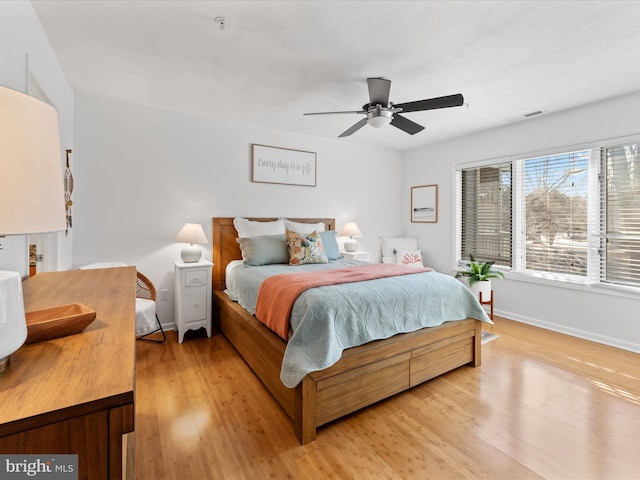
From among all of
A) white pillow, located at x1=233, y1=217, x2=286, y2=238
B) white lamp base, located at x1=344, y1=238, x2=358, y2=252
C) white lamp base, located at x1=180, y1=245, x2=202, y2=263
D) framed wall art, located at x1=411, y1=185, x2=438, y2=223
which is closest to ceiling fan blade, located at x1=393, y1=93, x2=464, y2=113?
white pillow, located at x1=233, y1=217, x2=286, y2=238

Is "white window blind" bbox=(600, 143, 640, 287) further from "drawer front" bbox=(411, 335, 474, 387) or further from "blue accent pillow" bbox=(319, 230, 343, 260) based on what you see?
"blue accent pillow" bbox=(319, 230, 343, 260)

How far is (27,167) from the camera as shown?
0.63 meters

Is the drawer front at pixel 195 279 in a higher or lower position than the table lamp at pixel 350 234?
lower

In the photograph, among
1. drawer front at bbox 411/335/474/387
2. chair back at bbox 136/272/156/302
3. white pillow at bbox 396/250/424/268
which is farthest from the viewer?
white pillow at bbox 396/250/424/268

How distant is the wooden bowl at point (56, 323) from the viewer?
0.81 m

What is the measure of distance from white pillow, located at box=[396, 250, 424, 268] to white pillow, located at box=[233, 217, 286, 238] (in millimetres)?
2149

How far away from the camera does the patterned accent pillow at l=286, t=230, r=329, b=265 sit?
3391 mm

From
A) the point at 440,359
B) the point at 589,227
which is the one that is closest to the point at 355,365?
the point at 440,359

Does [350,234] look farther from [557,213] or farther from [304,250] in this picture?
[557,213]

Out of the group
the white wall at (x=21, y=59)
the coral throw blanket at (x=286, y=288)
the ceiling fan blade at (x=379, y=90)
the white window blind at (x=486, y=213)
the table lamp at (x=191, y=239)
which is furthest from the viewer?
the white window blind at (x=486, y=213)

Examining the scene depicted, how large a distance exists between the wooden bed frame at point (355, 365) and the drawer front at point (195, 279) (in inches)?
20.3

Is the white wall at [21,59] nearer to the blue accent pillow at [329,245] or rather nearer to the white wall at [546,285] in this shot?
the blue accent pillow at [329,245]

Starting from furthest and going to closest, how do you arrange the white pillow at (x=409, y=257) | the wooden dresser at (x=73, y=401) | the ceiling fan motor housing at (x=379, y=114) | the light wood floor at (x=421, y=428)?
1. the white pillow at (x=409, y=257)
2. the ceiling fan motor housing at (x=379, y=114)
3. the light wood floor at (x=421, y=428)
4. the wooden dresser at (x=73, y=401)

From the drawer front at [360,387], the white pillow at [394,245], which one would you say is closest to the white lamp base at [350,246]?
the white pillow at [394,245]
